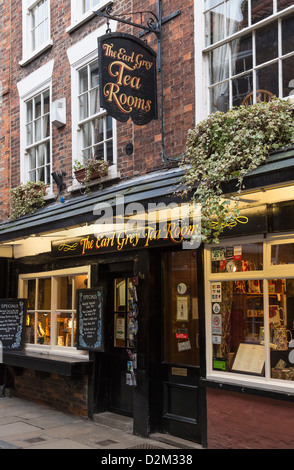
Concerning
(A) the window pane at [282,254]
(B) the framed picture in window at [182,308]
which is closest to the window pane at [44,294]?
(B) the framed picture in window at [182,308]

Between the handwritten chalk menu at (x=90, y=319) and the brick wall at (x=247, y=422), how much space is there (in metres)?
2.34

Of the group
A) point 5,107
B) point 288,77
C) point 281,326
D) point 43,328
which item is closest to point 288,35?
point 288,77

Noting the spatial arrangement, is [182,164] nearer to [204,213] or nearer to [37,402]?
[204,213]

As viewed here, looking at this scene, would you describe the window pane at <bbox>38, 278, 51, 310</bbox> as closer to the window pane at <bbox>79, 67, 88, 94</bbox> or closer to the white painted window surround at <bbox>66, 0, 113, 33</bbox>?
the window pane at <bbox>79, 67, 88, 94</bbox>

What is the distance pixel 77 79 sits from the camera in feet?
31.2

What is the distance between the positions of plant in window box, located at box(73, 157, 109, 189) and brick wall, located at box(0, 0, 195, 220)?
1.08 ft

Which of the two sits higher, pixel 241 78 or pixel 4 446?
pixel 241 78

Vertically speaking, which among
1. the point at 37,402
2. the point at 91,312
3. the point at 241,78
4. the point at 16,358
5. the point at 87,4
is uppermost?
the point at 87,4

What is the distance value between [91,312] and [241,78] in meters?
4.06

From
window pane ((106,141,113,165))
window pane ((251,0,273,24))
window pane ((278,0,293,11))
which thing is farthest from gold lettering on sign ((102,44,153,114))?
window pane ((278,0,293,11))

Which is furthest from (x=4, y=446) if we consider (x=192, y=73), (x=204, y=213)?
(x=192, y=73)

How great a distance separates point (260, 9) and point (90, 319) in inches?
194

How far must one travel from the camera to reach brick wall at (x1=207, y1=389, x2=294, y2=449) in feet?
18.2

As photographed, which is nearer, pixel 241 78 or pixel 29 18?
pixel 241 78
